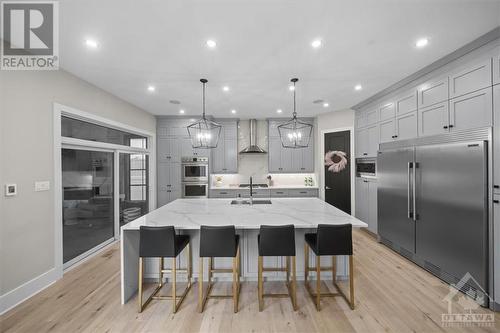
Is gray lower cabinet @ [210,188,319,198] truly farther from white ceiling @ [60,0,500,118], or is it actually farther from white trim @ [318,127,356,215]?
white ceiling @ [60,0,500,118]

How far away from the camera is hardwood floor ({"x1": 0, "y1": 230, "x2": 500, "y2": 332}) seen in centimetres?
183

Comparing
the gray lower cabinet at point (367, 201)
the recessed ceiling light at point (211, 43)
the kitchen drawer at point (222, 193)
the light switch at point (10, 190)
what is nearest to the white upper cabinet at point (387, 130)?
the gray lower cabinet at point (367, 201)

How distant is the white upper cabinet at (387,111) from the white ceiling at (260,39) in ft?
1.14

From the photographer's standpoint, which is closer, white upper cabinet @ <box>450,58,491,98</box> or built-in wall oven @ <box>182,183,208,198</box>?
white upper cabinet @ <box>450,58,491,98</box>

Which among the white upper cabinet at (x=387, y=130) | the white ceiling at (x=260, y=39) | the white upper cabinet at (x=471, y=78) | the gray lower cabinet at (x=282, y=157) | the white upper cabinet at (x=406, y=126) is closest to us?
the white ceiling at (x=260, y=39)

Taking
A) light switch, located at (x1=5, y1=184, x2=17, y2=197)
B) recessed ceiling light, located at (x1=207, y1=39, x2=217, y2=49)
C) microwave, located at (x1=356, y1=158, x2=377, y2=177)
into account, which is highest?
recessed ceiling light, located at (x1=207, y1=39, x2=217, y2=49)

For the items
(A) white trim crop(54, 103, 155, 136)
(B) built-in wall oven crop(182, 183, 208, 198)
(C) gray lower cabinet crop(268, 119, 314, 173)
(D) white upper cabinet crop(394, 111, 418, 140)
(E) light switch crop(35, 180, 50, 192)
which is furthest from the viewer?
(C) gray lower cabinet crop(268, 119, 314, 173)

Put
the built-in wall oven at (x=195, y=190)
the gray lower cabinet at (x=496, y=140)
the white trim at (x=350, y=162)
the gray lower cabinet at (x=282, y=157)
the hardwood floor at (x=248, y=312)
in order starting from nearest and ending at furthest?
the hardwood floor at (x=248, y=312) < the gray lower cabinet at (x=496, y=140) < the white trim at (x=350, y=162) < the built-in wall oven at (x=195, y=190) < the gray lower cabinet at (x=282, y=157)

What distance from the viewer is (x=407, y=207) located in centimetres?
293

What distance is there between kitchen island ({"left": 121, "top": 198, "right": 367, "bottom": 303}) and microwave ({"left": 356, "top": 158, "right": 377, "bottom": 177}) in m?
1.71

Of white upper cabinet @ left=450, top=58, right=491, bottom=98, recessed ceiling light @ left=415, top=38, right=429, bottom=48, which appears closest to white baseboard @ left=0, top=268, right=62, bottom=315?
recessed ceiling light @ left=415, top=38, right=429, bottom=48

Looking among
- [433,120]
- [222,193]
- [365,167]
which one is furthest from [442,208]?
[222,193]

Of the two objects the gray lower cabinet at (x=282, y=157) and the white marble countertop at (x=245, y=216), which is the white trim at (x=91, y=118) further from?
the gray lower cabinet at (x=282, y=157)

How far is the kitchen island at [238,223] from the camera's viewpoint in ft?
7.01
